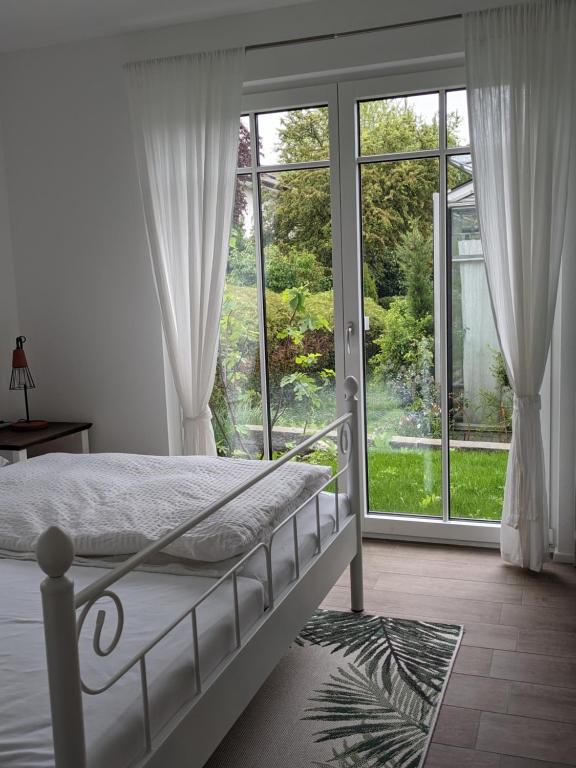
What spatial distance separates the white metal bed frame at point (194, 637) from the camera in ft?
3.84

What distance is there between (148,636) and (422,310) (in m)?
2.29

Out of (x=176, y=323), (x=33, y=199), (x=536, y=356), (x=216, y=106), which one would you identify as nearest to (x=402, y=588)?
(x=536, y=356)

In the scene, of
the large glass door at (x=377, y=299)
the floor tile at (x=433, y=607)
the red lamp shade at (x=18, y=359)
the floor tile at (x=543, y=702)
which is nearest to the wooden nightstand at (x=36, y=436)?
the red lamp shade at (x=18, y=359)

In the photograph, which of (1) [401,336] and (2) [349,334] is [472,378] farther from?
(2) [349,334]

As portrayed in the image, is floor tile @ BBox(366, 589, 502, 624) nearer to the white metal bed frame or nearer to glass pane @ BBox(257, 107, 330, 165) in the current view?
the white metal bed frame

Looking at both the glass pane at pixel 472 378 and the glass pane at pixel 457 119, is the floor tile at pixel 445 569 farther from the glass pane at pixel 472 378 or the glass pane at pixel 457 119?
the glass pane at pixel 457 119

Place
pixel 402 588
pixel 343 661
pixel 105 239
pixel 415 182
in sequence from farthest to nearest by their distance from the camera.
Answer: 1. pixel 105 239
2. pixel 415 182
3. pixel 402 588
4. pixel 343 661

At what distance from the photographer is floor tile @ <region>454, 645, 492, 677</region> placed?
2.49 metres

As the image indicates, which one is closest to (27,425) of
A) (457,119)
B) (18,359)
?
(18,359)

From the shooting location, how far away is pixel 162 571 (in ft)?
6.51

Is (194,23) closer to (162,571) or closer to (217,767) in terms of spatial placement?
(162,571)

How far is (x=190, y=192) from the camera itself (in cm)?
354

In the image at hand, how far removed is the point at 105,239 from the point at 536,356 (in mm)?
2174

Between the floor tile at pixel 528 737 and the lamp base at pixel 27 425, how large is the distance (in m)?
2.54
